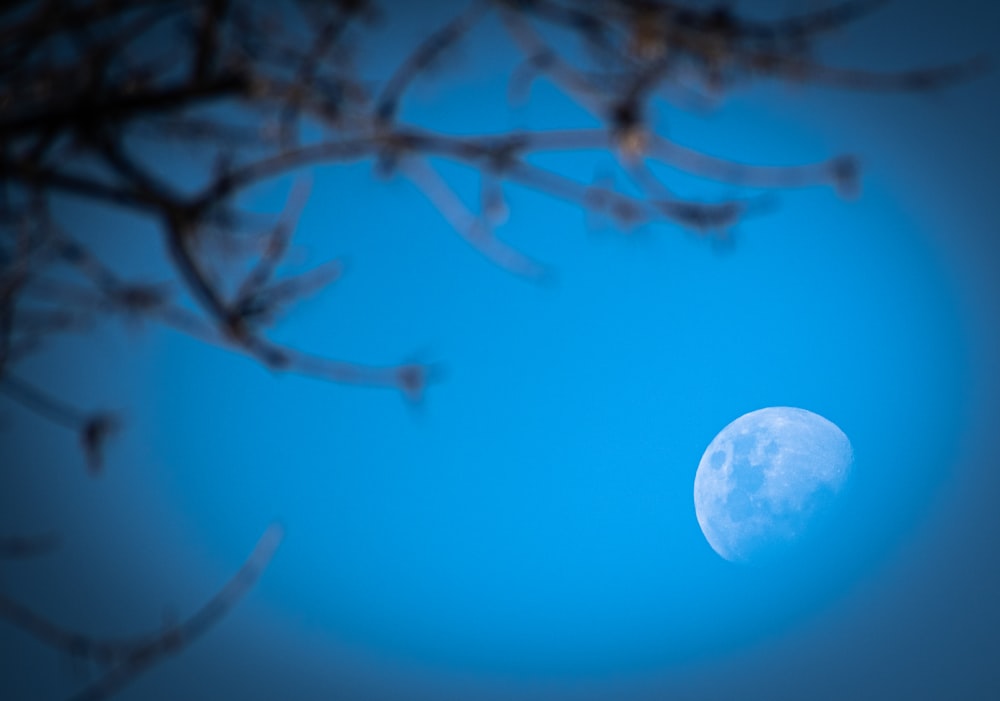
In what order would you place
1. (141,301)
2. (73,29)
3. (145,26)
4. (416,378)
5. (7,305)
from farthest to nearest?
(141,301) → (7,305) → (145,26) → (73,29) → (416,378)

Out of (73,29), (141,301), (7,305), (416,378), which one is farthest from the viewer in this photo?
(141,301)

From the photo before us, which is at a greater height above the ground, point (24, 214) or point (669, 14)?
point (669, 14)

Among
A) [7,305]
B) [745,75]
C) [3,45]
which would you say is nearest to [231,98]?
[3,45]

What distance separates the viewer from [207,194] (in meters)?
1.32

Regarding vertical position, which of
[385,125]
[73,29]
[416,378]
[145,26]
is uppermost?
[145,26]

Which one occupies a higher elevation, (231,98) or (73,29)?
(73,29)

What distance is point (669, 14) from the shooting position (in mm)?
1508

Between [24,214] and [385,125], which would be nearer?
[385,125]

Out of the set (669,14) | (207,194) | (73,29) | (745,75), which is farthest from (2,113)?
(745,75)

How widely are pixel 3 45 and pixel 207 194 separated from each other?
756 millimetres

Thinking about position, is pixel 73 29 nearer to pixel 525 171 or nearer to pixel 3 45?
pixel 3 45

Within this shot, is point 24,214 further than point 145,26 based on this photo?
Yes

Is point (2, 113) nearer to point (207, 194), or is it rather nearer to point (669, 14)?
point (207, 194)

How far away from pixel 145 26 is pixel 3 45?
304mm
